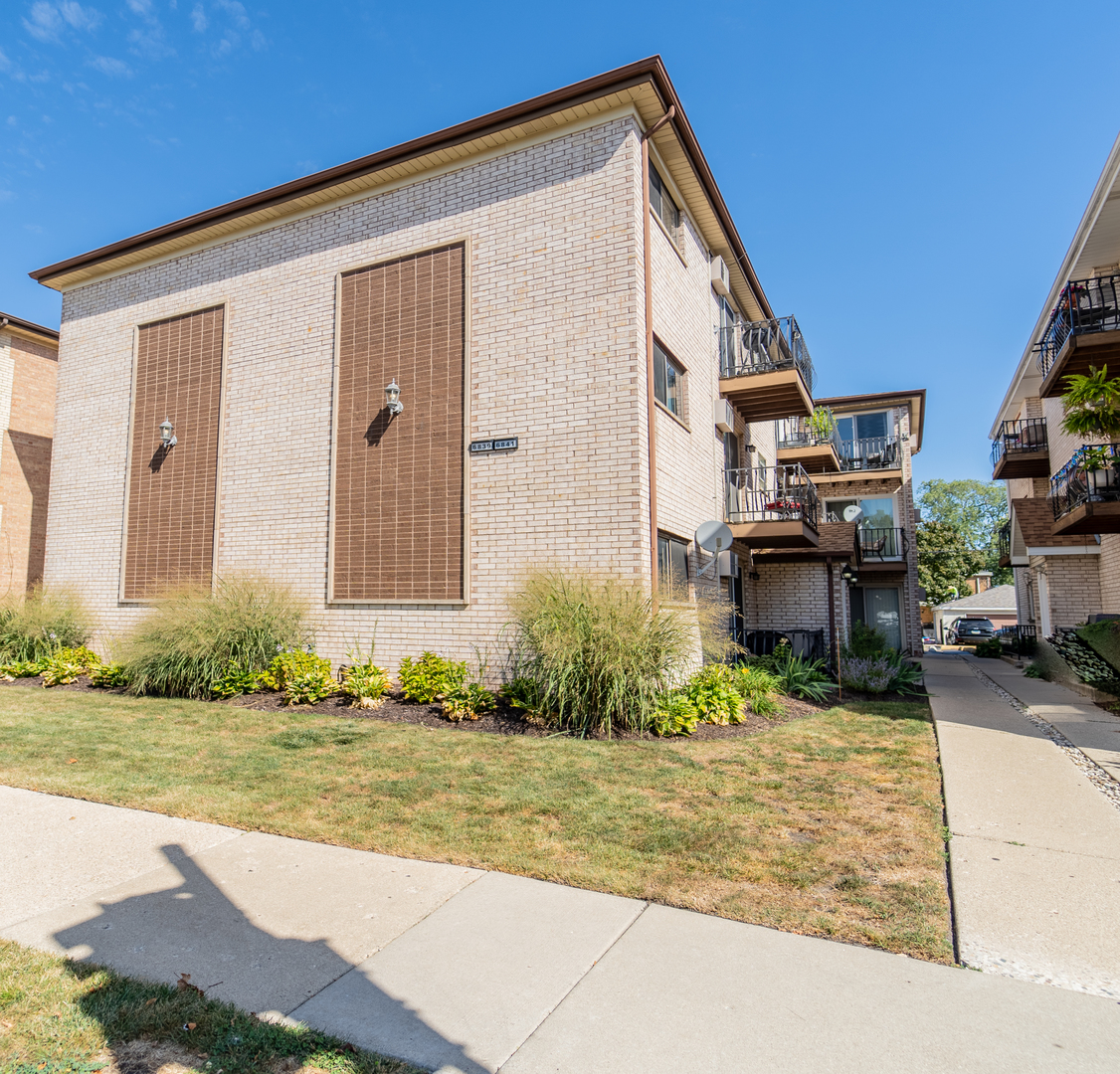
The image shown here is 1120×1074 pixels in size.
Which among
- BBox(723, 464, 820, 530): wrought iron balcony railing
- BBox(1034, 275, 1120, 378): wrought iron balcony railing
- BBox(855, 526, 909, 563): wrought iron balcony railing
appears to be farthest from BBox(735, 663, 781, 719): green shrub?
BBox(855, 526, 909, 563): wrought iron balcony railing

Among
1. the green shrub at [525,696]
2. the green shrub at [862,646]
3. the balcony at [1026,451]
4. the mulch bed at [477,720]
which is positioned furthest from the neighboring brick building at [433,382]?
the balcony at [1026,451]

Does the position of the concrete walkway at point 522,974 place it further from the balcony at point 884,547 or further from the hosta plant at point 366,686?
the balcony at point 884,547

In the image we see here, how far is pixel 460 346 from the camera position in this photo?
10641 mm

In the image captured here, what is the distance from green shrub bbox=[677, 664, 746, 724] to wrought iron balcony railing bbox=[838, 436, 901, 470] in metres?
16.4

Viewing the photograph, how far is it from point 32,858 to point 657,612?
19.4ft

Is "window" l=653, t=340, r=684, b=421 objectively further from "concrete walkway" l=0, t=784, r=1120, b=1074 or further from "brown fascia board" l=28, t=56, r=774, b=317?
"concrete walkway" l=0, t=784, r=1120, b=1074

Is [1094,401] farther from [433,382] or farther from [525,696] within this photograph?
[433,382]

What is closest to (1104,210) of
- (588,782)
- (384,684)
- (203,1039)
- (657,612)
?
(657,612)

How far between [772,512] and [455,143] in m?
8.61

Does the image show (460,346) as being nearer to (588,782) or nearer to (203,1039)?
(588,782)

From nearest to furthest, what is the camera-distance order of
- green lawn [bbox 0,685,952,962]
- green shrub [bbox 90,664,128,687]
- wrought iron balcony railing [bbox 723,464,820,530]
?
1. green lawn [bbox 0,685,952,962]
2. green shrub [bbox 90,664,128,687]
3. wrought iron balcony railing [bbox 723,464,820,530]

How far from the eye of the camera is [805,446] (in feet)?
67.3

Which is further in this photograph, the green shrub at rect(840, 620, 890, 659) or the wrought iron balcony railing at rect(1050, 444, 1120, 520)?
the green shrub at rect(840, 620, 890, 659)

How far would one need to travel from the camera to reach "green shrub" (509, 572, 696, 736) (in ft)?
25.5
